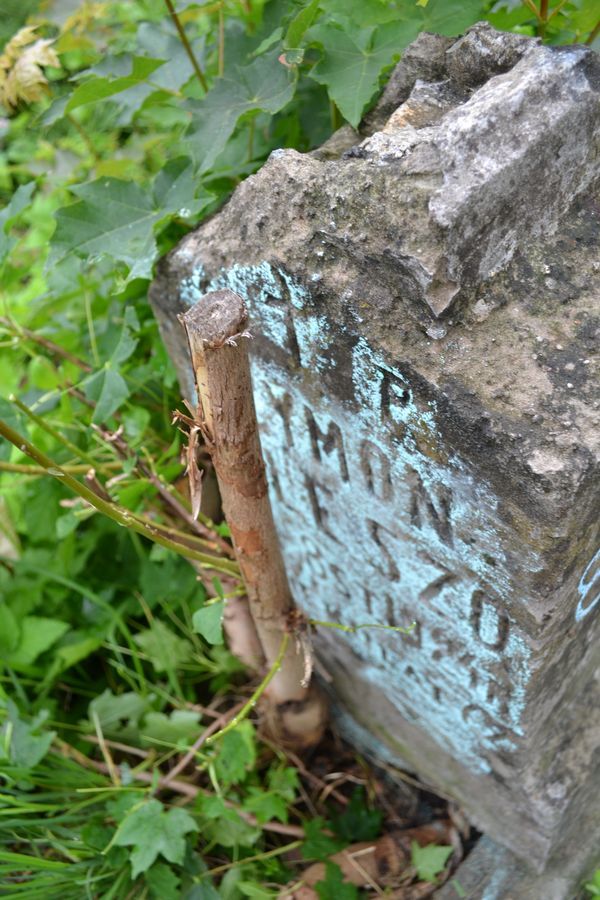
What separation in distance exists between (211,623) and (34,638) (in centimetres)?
89

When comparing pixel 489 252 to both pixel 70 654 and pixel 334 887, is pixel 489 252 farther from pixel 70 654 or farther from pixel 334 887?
pixel 70 654

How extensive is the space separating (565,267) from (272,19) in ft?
2.84

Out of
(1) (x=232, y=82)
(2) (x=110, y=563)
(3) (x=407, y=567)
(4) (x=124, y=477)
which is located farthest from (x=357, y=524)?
(2) (x=110, y=563)

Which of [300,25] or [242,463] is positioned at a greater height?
[300,25]

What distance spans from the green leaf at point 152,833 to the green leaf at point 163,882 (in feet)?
0.09

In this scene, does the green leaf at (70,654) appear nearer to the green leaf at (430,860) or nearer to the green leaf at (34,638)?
the green leaf at (34,638)

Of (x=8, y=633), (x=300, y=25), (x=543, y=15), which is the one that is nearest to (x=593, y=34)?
(x=543, y=15)

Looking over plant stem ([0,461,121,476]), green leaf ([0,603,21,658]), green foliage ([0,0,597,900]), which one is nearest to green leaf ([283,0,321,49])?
green foliage ([0,0,597,900])

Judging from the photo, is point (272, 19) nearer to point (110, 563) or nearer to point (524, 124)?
point (524, 124)

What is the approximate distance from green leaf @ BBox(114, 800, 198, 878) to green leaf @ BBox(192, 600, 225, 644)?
0.56 m

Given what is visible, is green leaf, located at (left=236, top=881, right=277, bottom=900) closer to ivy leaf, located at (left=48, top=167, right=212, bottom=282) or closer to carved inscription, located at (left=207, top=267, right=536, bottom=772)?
carved inscription, located at (left=207, top=267, right=536, bottom=772)

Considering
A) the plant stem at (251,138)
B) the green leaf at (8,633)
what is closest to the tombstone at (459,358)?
the plant stem at (251,138)

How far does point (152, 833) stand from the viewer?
1.42 meters

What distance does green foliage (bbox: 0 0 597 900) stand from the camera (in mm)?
1276
